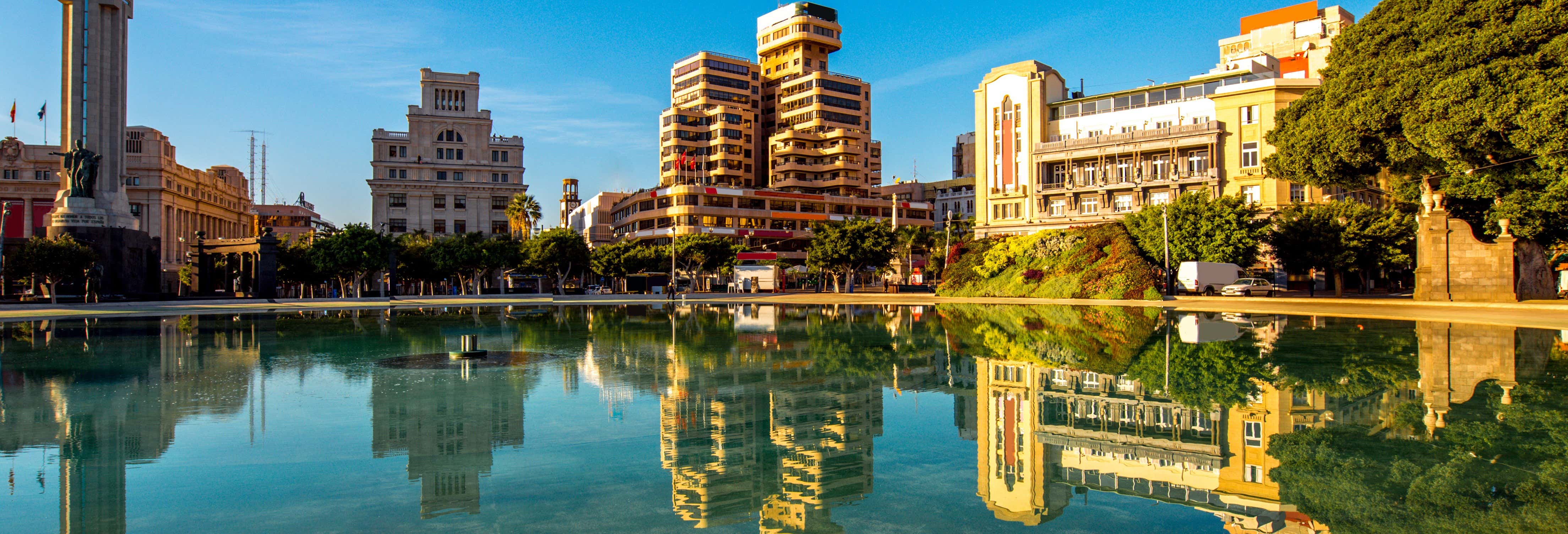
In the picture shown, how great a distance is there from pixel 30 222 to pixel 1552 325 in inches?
→ 5719

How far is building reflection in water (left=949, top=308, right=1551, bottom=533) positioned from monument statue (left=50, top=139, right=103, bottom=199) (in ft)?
228

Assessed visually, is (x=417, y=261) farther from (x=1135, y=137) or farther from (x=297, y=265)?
(x=1135, y=137)

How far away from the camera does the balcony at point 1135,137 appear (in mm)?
68625

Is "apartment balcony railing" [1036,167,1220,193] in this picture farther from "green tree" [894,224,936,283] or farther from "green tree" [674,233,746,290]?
"green tree" [674,233,746,290]

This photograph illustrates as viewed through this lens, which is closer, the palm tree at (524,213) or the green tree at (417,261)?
the green tree at (417,261)

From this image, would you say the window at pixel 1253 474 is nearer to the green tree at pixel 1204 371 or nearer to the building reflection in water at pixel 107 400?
the green tree at pixel 1204 371

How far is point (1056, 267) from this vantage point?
183 ft

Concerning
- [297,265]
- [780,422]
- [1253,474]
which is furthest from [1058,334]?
[297,265]

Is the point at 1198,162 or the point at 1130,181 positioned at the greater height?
the point at 1198,162

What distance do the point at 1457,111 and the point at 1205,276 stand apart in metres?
20.6

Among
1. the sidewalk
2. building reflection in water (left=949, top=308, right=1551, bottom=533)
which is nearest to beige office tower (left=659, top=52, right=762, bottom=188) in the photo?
the sidewalk

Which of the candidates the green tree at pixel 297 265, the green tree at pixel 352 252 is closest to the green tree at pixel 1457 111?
the green tree at pixel 352 252

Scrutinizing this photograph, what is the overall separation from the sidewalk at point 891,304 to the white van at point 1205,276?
1718mm

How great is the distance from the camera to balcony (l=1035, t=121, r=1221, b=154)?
68.6 meters
